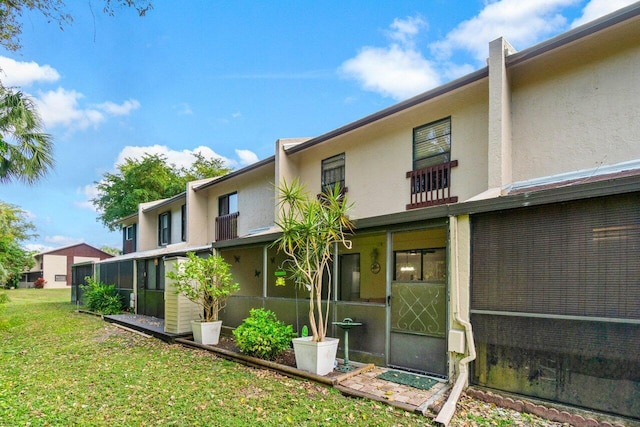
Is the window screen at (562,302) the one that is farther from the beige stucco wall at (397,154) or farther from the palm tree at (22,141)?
the palm tree at (22,141)

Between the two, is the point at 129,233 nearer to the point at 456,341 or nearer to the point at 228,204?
the point at 228,204

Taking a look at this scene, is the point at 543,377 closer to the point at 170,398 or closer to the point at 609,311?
the point at 609,311

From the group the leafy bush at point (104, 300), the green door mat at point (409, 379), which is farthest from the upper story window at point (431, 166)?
the leafy bush at point (104, 300)

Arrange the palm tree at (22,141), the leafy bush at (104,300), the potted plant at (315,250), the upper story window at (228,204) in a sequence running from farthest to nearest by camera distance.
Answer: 1. the leafy bush at (104,300)
2. the upper story window at (228,204)
3. the palm tree at (22,141)
4. the potted plant at (315,250)

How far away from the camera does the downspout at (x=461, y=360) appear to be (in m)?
4.39

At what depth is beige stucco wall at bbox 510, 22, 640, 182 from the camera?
5.86 meters

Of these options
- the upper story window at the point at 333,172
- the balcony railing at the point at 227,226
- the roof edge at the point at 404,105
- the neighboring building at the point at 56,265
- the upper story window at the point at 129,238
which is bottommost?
the neighboring building at the point at 56,265

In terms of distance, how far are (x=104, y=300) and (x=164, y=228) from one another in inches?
174

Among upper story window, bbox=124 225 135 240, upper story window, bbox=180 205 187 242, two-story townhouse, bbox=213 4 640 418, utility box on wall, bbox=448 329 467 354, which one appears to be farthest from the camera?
upper story window, bbox=124 225 135 240

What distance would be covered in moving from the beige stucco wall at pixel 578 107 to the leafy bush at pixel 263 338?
528cm

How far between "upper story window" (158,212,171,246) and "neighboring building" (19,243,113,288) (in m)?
25.8

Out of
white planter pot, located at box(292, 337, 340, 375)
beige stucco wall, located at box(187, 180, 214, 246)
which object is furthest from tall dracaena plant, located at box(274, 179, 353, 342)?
beige stucco wall, located at box(187, 180, 214, 246)

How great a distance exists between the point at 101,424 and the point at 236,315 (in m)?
5.42

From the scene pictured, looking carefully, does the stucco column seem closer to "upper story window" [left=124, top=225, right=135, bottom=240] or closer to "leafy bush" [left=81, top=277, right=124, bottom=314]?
"leafy bush" [left=81, top=277, right=124, bottom=314]
